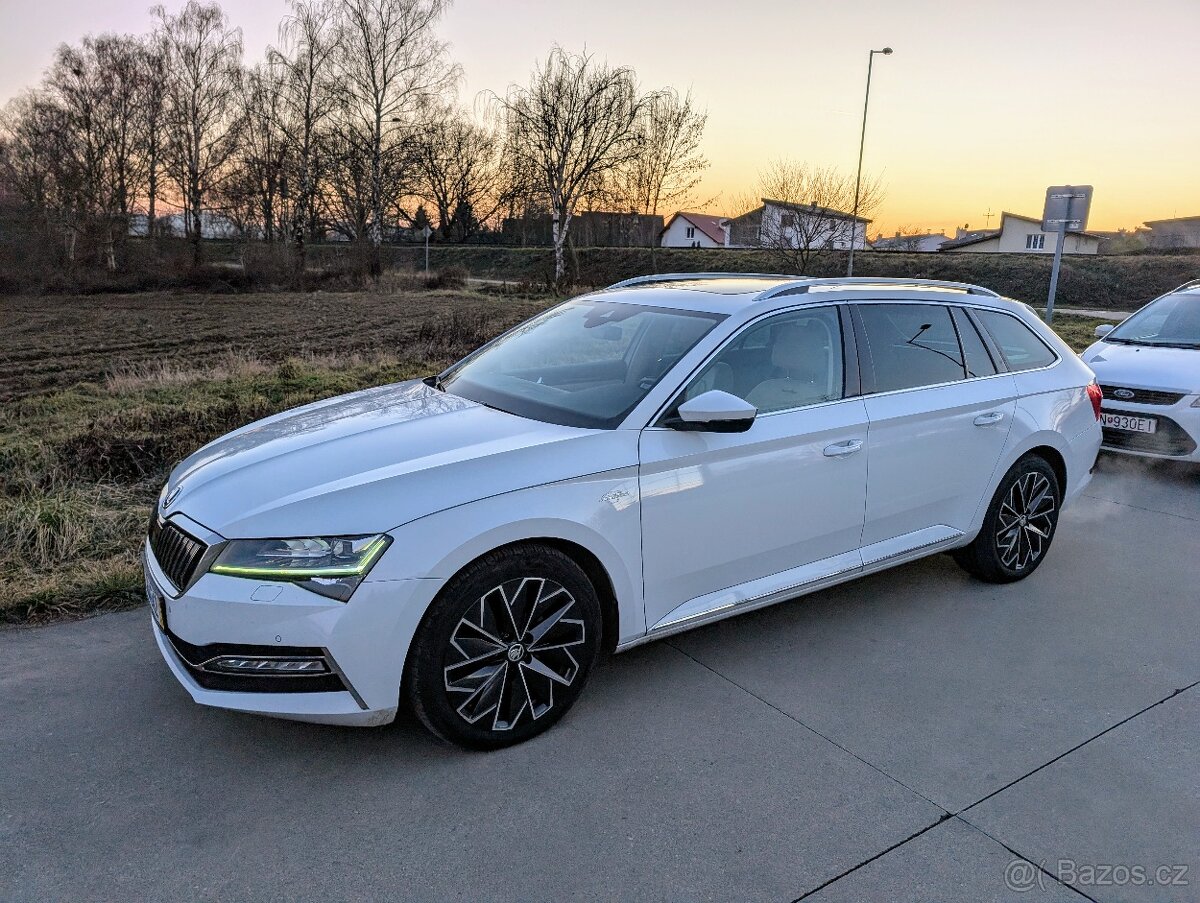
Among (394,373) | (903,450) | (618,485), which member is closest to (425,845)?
(618,485)

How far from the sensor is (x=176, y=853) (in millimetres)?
2457

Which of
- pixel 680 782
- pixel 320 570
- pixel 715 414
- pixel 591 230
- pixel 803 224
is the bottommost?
pixel 680 782

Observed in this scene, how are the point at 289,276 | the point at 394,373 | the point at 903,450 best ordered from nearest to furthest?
the point at 903,450, the point at 394,373, the point at 289,276

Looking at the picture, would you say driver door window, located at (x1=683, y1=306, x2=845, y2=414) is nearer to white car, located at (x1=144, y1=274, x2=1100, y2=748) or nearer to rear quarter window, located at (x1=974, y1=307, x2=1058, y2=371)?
white car, located at (x1=144, y1=274, x2=1100, y2=748)

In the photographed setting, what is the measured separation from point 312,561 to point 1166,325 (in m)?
8.53

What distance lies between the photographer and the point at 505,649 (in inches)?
116

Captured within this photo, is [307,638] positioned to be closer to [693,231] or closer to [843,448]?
[843,448]

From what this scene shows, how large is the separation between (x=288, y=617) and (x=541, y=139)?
3607 cm

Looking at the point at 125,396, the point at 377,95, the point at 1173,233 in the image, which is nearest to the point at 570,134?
the point at 377,95

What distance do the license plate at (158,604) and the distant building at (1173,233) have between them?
175ft

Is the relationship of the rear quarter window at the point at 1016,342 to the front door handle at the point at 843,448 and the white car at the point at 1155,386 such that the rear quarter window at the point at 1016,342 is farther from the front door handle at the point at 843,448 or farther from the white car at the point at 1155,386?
the white car at the point at 1155,386

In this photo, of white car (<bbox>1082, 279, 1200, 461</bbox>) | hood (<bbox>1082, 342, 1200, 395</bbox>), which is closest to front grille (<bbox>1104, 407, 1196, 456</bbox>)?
white car (<bbox>1082, 279, 1200, 461</bbox>)

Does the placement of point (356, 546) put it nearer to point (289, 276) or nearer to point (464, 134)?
point (289, 276)

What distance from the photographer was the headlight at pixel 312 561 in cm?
264
